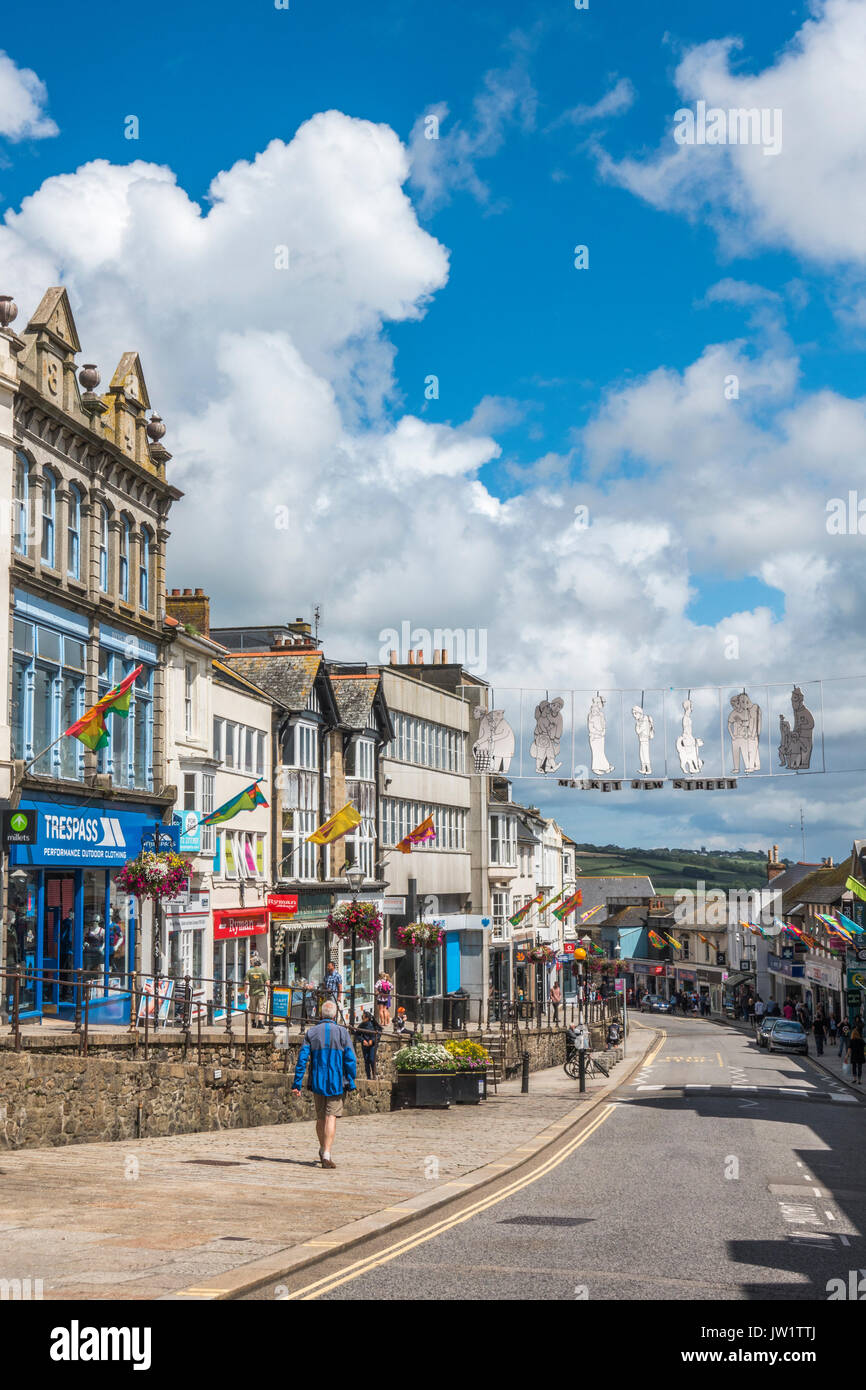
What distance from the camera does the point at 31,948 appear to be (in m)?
26.8

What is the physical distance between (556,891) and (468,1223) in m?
79.4

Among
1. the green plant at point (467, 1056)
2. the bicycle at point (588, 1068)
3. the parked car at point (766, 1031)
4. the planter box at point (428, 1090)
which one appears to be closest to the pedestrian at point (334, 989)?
the green plant at point (467, 1056)

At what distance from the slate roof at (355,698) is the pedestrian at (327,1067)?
33.9 meters

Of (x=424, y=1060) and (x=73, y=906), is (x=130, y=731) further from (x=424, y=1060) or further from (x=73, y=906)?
(x=424, y=1060)

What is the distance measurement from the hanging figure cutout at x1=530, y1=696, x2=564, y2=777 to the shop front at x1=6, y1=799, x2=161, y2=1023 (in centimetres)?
958

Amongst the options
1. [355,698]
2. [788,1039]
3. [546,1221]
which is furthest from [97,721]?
[788,1039]

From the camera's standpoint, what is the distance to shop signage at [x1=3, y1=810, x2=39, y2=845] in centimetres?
2506

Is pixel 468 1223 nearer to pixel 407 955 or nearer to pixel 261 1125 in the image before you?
pixel 261 1125

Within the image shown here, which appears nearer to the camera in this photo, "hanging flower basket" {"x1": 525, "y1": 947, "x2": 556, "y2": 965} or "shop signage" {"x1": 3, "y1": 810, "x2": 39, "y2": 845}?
"shop signage" {"x1": 3, "y1": 810, "x2": 39, "y2": 845}

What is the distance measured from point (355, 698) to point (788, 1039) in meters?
23.3

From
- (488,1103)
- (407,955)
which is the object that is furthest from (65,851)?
(407,955)

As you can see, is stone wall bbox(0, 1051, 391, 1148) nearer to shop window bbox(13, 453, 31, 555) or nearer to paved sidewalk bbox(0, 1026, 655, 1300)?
paved sidewalk bbox(0, 1026, 655, 1300)

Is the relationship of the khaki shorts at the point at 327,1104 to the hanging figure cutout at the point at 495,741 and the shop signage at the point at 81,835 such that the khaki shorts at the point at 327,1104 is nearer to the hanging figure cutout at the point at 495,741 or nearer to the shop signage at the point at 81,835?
the shop signage at the point at 81,835

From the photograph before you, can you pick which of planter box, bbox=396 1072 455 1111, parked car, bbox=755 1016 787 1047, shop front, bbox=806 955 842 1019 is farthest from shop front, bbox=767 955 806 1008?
planter box, bbox=396 1072 455 1111
